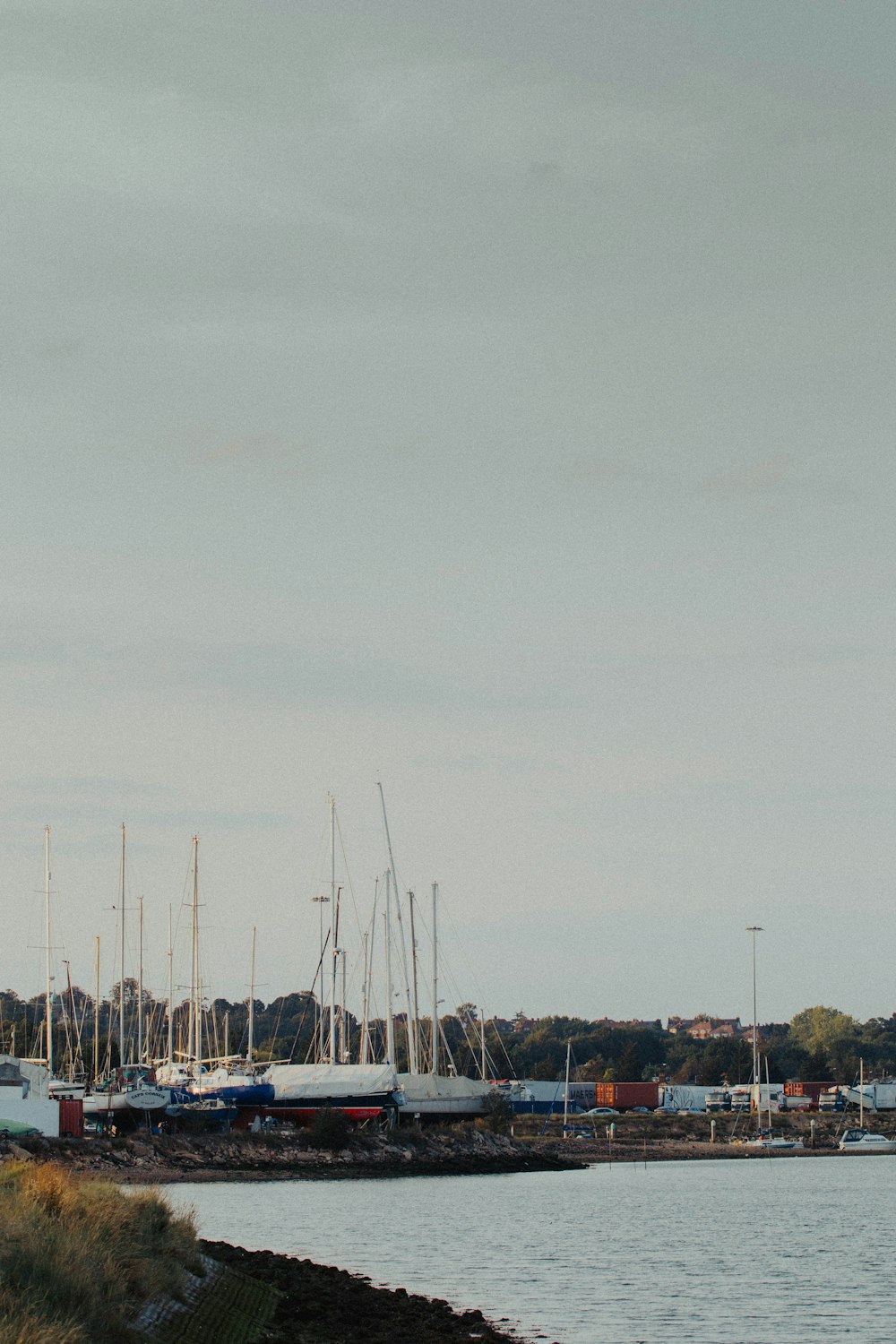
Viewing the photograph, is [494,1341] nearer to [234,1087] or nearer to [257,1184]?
[257,1184]

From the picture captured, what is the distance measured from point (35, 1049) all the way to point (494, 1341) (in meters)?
130

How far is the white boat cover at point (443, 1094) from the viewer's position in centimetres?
11881

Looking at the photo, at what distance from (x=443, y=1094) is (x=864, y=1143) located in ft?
188

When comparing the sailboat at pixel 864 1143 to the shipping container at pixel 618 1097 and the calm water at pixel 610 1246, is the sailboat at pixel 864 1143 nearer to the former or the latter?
the shipping container at pixel 618 1097

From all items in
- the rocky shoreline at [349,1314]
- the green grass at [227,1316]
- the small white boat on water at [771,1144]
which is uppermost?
the green grass at [227,1316]

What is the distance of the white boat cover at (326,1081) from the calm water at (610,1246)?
12058 mm

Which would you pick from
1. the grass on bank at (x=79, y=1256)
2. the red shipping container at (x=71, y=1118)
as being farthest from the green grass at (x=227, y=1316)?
the red shipping container at (x=71, y=1118)

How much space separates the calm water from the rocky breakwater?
3.59 m

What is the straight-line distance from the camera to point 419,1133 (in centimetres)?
11469

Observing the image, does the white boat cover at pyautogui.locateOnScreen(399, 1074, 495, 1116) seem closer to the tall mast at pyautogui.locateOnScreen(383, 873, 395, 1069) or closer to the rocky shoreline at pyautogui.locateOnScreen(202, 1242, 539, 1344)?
Answer: the tall mast at pyautogui.locateOnScreen(383, 873, 395, 1069)

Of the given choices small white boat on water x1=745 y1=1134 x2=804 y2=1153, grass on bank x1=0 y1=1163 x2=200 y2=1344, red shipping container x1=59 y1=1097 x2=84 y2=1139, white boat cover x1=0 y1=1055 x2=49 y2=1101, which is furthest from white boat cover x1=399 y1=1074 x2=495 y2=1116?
grass on bank x1=0 y1=1163 x2=200 y2=1344

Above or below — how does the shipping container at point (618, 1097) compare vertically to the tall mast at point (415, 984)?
below

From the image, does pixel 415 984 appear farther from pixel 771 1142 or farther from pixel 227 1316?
pixel 227 1316

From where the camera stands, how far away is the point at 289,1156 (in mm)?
104000
